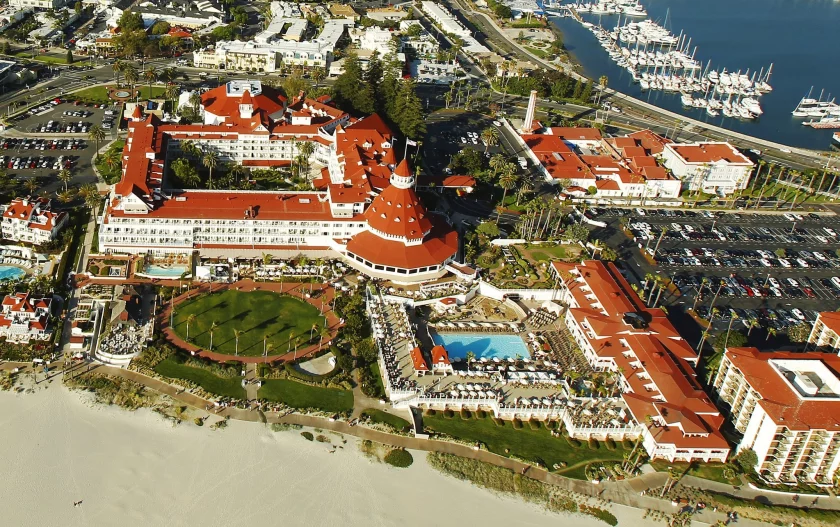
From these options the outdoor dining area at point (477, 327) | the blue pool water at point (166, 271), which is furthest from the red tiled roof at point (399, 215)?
the blue pool water at point (166, 271)

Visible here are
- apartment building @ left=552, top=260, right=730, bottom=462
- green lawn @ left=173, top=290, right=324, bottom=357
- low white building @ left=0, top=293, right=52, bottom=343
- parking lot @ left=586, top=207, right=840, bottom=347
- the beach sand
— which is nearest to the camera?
the beach sand

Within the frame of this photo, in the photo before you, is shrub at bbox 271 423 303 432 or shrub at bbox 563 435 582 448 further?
shrub at bbox 563 435 582 448

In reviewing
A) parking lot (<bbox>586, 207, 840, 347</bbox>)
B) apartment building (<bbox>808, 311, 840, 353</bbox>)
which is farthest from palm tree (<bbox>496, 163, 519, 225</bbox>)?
apartment building (<bbox>808, 311, 840, 353</bbox>)

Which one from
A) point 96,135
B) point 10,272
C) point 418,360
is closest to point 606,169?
point 418,360

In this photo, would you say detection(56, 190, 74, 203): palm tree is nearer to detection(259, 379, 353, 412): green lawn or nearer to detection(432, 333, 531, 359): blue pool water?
detection(259, 379, 353, 412): green lawn

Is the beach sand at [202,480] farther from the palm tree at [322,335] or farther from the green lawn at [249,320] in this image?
the palm tree at [322,335]

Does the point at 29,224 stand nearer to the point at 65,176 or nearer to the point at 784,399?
the point at 65,176

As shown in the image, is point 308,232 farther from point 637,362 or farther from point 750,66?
point 750,66

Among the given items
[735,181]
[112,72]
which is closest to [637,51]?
[735,181]
